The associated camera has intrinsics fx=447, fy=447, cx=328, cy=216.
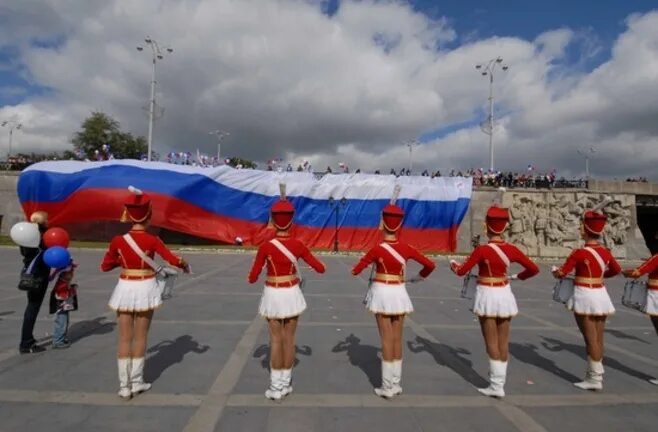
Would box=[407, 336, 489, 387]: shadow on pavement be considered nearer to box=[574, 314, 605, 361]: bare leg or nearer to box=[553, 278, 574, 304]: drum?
box=[574, 314, 605, 361]: bare leg

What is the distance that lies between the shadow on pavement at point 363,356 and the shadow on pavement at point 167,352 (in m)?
2.03

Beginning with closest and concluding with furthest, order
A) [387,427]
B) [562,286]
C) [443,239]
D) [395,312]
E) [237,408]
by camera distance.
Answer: [387,427] < [237,408] < [395,312] < [562,286] < [443,239]

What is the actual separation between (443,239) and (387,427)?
2742 cm

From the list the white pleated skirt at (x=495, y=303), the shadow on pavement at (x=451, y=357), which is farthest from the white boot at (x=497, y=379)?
the white pleated skirt at (x=495, y=303)

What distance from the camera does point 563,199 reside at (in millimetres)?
32594

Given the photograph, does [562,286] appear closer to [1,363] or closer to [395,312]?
[395,312]

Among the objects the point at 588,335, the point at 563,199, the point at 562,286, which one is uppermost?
the point at 563,199

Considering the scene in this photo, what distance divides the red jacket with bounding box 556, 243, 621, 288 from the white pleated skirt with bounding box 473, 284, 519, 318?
1.11 m

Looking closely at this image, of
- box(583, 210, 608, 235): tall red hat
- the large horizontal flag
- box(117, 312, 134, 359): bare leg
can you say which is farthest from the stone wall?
box(117, 312, 134, 359): bare leg

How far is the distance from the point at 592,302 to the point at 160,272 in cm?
499

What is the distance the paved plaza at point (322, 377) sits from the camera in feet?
13.6

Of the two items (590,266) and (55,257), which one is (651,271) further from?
(55,257)

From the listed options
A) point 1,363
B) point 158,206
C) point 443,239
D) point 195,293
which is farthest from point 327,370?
point 443,239

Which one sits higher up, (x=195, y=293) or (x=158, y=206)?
(x=158, y=206)
